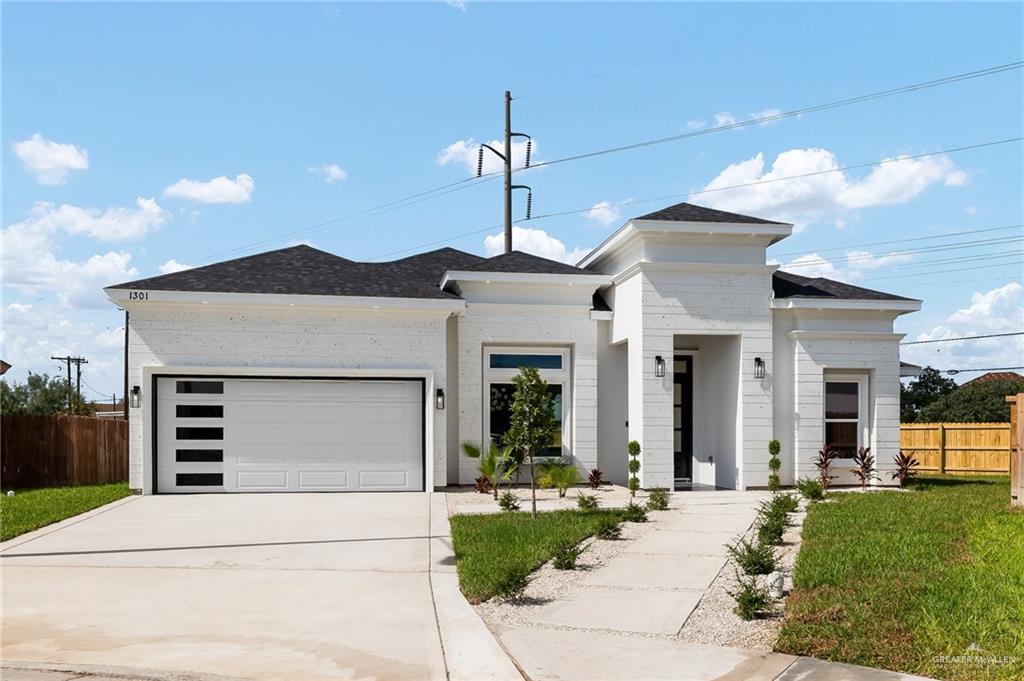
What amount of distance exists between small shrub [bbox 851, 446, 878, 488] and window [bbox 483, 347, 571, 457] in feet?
19.8

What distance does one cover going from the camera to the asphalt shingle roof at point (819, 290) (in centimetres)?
1916

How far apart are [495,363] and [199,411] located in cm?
609

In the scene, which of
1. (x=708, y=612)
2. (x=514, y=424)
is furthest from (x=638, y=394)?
(x=708, y=612)

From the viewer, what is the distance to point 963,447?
1033 inches

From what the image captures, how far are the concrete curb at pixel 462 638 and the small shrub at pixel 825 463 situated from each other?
10503 millimetres

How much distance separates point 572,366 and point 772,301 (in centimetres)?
438

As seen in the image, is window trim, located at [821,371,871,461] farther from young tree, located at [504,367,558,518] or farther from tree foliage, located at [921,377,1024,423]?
tree foliage, located at [921,377,1024,423]

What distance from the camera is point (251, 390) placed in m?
17.6

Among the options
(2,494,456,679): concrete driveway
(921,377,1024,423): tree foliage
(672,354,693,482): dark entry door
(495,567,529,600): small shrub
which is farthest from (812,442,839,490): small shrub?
(921,377,1024,423): tree foliage

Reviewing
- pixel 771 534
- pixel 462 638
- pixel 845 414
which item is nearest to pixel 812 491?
pixel 845 414

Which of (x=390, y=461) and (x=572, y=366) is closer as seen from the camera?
(x=390, y=461)

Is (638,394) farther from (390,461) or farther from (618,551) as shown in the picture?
(618,551)

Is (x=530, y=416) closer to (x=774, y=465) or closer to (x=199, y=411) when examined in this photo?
(x=774, y=465)

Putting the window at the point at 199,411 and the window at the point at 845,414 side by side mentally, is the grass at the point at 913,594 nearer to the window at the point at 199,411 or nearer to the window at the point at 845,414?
the window at the point at 845,414
